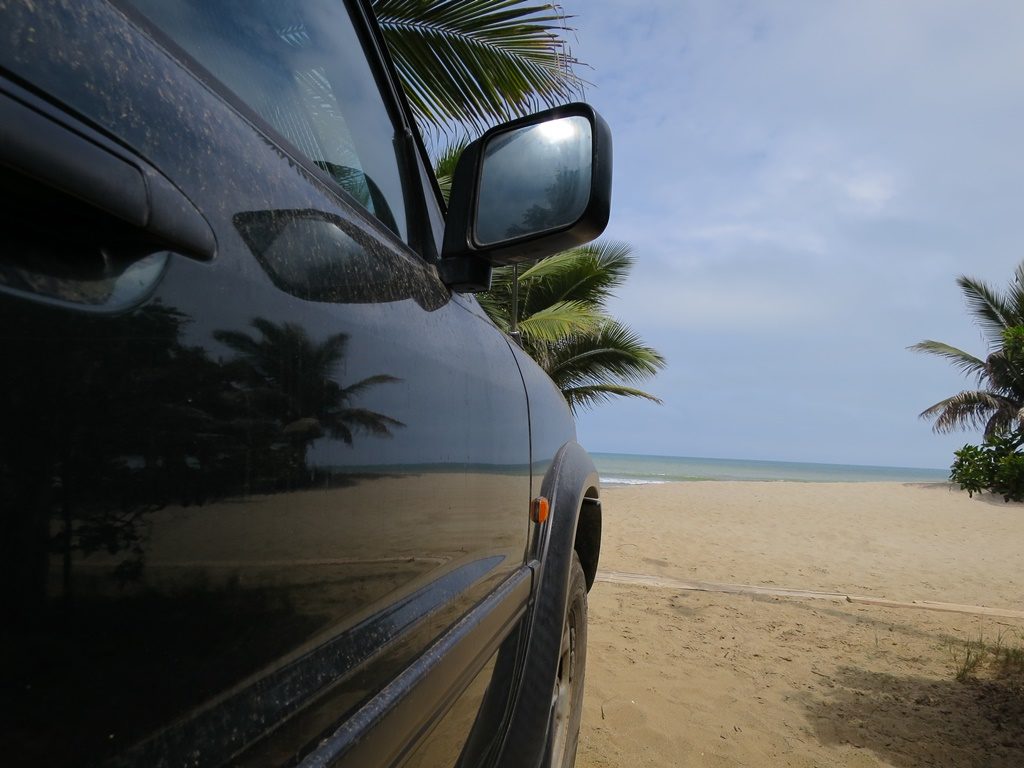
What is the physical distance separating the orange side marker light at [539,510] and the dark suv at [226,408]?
1.46ft

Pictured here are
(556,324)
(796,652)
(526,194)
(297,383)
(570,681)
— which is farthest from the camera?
(556,324)

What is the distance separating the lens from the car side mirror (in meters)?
1.30

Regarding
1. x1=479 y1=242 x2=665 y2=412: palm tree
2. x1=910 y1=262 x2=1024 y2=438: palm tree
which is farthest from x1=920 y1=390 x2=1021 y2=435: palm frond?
x1=479 y1=242 x2=665 y2=412: palm tree

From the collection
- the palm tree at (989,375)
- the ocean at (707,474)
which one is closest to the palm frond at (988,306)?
the palm tree at (989,375)

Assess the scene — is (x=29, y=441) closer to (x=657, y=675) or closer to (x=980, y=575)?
(x=657, y=675)

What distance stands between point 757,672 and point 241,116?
14.7 ft

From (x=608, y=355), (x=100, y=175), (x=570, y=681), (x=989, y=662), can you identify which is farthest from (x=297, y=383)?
(x=608, y=355)

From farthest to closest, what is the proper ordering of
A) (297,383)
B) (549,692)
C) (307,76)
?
(549,692), (307,76), (297,383)

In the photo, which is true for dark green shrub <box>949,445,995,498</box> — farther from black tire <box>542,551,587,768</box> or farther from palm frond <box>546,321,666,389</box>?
palm frond <box>546,321,666,389</box>

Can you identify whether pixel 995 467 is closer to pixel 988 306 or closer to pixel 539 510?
pixel 539 510

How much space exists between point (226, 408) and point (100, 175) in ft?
0.70

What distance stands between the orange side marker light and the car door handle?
1.27 metres

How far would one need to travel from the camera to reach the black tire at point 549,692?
5.38 ft

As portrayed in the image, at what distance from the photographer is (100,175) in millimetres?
490
